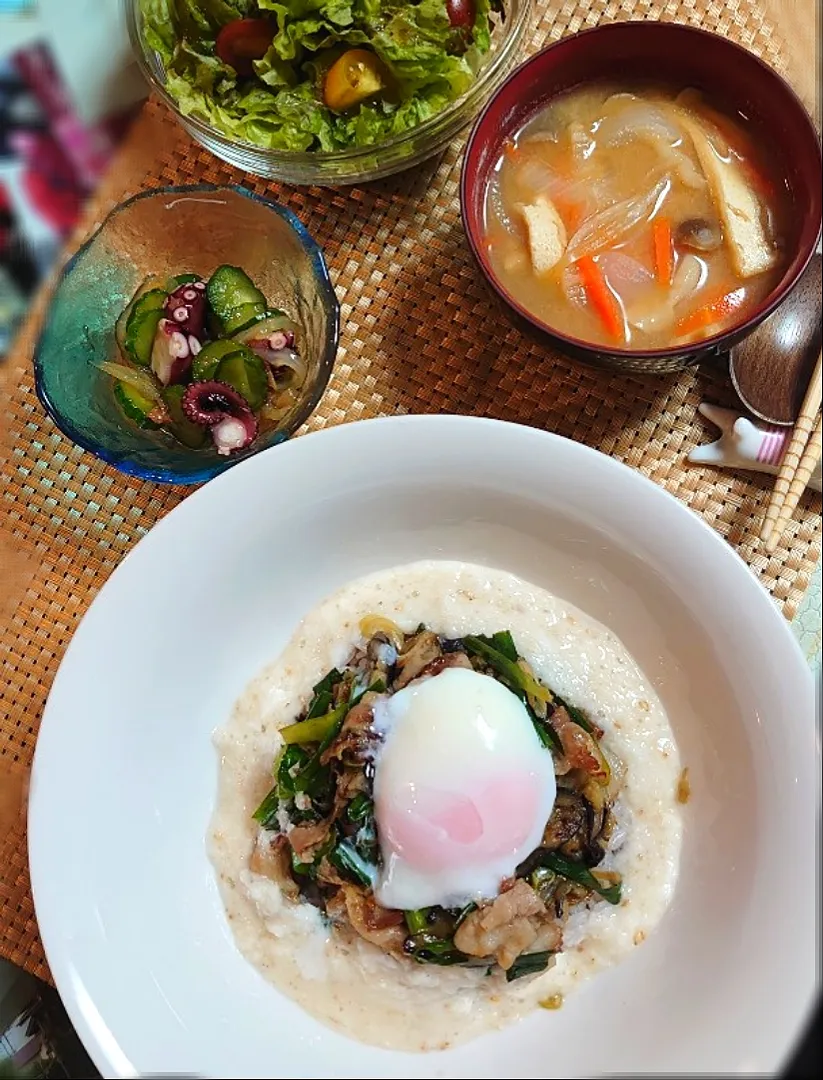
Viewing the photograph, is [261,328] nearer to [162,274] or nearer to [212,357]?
[212,357]

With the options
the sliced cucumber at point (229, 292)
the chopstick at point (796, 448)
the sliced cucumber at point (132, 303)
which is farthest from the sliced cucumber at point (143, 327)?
the chopstick at point (796, 448)

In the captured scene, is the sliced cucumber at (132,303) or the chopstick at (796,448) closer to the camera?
the chopstick at (796,448)

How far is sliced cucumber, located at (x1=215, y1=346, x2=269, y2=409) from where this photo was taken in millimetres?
2520

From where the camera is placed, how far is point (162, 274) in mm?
2791

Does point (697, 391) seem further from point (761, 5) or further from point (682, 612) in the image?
point (761, 5)

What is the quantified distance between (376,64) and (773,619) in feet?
5.58

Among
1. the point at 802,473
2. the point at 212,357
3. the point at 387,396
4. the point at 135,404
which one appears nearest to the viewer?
the point at 802,473

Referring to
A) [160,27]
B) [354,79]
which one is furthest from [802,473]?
[160,27]

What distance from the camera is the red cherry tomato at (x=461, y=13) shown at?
2594mm

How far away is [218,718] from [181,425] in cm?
76

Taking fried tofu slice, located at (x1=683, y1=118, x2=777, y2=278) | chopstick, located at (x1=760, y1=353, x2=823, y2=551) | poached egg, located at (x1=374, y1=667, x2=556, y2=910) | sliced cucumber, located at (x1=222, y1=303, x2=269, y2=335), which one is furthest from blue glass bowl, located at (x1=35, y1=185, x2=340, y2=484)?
chopstick, located at (x1=760, y1=353, x2=823, y2=551)

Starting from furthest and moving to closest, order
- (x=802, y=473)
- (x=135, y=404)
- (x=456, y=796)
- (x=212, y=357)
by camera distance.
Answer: (x=135, y=404) < (x=212, y=357) < (x=802, y=473) < (x=456, y=796)

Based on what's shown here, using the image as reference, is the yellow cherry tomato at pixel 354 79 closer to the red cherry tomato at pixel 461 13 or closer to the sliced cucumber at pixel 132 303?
the red cherry tomato at pixel 461 13

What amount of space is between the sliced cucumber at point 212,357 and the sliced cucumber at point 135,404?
19 centimetres
